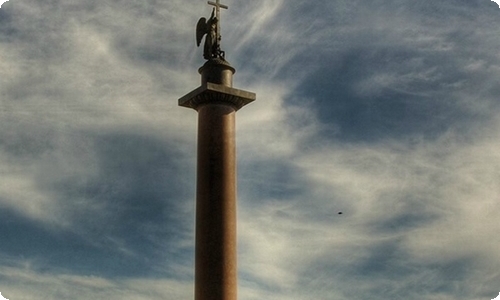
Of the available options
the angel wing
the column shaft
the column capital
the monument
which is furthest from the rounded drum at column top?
the angel wing

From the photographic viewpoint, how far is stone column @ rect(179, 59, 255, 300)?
20.3m

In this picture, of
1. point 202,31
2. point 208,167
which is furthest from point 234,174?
point 202,31

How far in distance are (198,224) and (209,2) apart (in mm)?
8604

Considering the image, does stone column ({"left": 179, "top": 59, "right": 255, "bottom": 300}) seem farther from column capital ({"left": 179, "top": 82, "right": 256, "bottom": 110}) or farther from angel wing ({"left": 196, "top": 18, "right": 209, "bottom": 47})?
angel wing ({"left": 196, "top": 18, "right": 209, "bottom": 47})

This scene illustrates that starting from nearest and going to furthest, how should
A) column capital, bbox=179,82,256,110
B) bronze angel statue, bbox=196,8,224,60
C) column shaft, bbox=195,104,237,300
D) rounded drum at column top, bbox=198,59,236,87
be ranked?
column shaft, bbox=195,104,237,300, column capital, bbox=179,82,256,110, rounded drum at column top, bbox=198,59,236,87, bronze angel statue, bbox=196,8,224,60

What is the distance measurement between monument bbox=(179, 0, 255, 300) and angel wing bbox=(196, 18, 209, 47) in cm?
5

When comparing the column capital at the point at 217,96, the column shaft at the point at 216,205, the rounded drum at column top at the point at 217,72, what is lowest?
the column shaft at the point at 216,205

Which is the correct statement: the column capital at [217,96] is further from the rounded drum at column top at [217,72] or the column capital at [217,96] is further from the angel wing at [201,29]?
the angel wing at [201,29]

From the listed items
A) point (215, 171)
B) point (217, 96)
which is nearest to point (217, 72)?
point (217, 96)

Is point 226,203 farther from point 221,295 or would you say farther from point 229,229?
point 221,295

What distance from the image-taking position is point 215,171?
Result: 2150cm

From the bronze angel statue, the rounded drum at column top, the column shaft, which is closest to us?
the column shaft

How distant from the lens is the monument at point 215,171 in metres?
20.4

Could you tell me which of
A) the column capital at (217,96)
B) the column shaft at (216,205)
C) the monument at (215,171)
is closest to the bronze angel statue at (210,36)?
the monument at (215,171)
